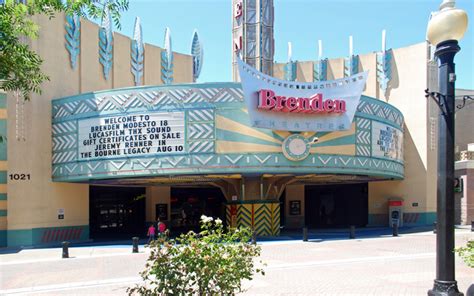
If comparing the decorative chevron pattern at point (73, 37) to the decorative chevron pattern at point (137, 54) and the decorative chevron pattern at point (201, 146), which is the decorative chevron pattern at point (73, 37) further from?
the decorative chevron pattern at point (201, 146)

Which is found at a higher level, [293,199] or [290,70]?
[290,70]

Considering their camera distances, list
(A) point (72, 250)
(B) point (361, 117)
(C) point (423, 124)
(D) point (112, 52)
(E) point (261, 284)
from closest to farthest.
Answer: (E) point (261, 284)
(A) point (72, 250)
(B) point (361, 117)
(D) point (112, 52)
(C) point (423, 124)

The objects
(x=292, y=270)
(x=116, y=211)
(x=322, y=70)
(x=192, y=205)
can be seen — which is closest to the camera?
(x=292, y=270)

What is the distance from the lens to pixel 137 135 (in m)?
25.8

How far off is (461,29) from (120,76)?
28604 millimetres

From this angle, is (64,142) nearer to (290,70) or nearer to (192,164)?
(192,164)

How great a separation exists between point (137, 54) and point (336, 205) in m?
21.1

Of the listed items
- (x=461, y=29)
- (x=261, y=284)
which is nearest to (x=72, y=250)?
(x=261, y=284)

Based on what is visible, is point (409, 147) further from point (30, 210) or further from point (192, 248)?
point (192, 248)

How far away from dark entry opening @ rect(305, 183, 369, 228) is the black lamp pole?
32.1 metres

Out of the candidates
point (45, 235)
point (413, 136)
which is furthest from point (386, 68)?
point (45, 235)

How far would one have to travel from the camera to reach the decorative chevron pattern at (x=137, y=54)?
114 ft

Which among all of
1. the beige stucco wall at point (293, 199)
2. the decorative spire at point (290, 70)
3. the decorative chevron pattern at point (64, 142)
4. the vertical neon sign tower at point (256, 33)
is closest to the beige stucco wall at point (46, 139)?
the decorative chevron pattern at point (64, 142)

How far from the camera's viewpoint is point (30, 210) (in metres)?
26.5
